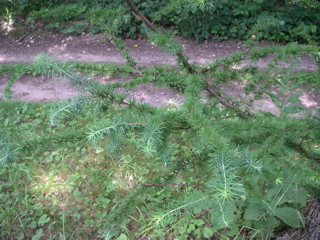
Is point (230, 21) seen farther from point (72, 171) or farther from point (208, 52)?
point (72, 171)

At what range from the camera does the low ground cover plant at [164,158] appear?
108 centimetres

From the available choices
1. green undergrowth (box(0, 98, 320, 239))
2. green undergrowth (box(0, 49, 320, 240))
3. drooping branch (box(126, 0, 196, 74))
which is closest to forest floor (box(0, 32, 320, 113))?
green undergrowth (box(0, 49, 320, 240))

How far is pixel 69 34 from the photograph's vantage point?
21.0 ft

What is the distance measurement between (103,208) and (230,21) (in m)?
4.63

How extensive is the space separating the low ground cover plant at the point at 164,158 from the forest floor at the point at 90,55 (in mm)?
768

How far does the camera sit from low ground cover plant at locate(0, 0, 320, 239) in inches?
42.5

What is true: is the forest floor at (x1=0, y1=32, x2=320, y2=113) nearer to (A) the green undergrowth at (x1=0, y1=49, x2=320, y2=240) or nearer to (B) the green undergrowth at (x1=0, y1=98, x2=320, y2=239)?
(A) the green undergrowth at (x1=0, y1=49, x2=320, y2=240)

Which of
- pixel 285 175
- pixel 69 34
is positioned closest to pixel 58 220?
pixel 285 175

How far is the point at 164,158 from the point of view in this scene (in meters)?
1.28

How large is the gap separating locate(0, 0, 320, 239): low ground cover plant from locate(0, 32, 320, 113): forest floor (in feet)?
2.52

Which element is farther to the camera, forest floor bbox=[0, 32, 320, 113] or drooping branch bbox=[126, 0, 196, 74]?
forest floor bbox=[0, 32, 320, 113]

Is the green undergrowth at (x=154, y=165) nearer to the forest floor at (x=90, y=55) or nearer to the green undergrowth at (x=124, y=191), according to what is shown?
the green undergrowth at (x=124, y=191)

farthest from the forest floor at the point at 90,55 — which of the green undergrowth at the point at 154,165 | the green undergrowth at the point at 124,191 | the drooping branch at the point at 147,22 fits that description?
the drooping branch at the point at 147,22

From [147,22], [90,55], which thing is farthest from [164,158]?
[90,55]
